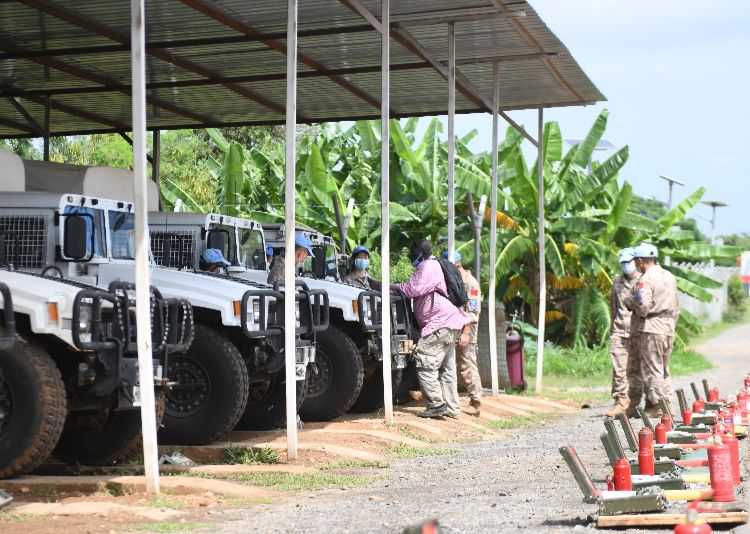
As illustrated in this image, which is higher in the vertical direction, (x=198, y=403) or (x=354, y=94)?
(x=354, y=94)

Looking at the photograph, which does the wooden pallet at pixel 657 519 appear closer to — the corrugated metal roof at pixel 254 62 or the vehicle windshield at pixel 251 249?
the corrugated metal roof at pixel 254 62

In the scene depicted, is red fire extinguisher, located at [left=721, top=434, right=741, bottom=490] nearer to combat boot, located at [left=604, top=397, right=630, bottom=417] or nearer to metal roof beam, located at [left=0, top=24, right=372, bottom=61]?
combat boot, located at [left=604, top=397, right=630, bottom=417]

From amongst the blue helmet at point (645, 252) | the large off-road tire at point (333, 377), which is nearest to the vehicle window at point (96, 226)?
the large off-road tire at point (333, 377)

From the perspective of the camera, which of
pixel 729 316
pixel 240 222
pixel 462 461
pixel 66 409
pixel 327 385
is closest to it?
pixel 66 409

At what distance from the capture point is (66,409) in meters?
8.97

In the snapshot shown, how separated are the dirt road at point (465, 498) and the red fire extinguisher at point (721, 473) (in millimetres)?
548

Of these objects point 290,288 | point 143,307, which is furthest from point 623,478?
point 290,288

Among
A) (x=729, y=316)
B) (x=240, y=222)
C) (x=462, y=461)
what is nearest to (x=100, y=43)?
(x=240, y=222)

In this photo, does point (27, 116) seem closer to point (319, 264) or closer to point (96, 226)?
point (319, 264)

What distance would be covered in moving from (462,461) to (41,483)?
412 cm

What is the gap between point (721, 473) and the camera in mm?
8086

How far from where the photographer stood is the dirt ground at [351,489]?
7.97 m

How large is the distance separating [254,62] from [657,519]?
10856mm

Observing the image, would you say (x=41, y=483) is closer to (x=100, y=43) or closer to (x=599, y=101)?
(x=100, y=43)
